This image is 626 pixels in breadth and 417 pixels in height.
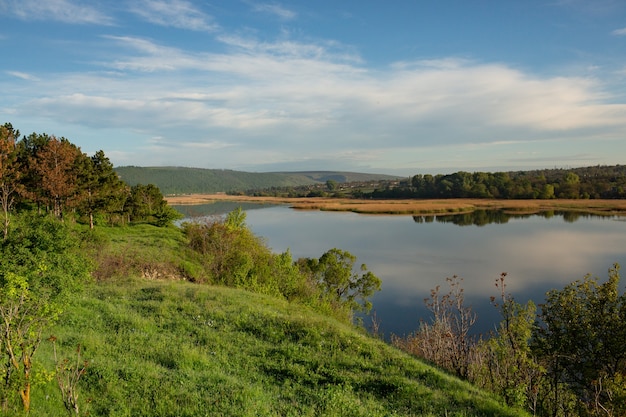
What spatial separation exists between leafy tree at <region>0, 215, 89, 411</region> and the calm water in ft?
57.9

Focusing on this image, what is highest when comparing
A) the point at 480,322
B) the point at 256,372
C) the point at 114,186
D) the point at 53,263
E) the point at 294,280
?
the point at 114,186

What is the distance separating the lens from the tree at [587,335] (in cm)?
1011

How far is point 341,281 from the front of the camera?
31.5 m

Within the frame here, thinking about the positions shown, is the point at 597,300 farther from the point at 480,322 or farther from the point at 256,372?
the point at 480,322

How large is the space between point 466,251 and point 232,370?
4156 centimetres

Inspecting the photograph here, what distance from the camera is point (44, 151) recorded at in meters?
39.2

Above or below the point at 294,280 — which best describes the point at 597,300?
above

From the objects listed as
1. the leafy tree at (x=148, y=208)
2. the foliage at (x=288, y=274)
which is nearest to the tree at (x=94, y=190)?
the leafy tree at (x=148, y=208)

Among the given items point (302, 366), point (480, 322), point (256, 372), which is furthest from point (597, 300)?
point (480, 322)

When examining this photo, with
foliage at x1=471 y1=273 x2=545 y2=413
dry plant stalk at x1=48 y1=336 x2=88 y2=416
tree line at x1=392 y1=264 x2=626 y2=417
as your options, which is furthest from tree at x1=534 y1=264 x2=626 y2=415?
dry plant stalk at x1=48 y1=336 x2=88 y2=416

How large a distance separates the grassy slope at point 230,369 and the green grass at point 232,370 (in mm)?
25

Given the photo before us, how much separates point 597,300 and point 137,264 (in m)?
25.3

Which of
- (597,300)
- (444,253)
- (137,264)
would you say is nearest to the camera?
(597,300)

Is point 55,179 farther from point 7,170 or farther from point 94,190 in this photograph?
point 94,190
